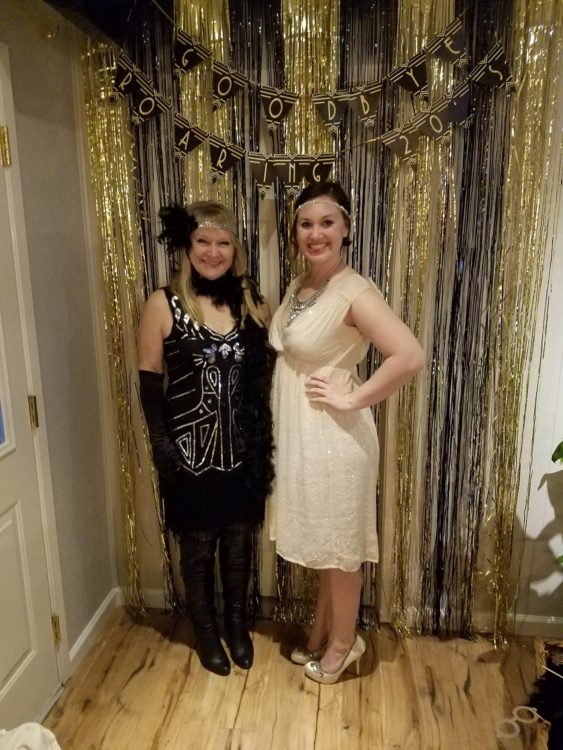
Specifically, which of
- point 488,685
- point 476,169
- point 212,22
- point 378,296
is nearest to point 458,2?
point 476,169

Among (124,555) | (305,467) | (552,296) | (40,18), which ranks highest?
(40,18)

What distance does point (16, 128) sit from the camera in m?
1.67

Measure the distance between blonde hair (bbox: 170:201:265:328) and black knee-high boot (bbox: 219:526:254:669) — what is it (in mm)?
832

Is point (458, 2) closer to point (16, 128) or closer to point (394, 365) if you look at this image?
point (394, 365)

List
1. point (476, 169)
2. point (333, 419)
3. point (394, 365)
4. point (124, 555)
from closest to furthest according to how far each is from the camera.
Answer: point (394, 365), point (333, 419), point (476, 169), point (124, 555)

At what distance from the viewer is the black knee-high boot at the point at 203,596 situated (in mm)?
2014

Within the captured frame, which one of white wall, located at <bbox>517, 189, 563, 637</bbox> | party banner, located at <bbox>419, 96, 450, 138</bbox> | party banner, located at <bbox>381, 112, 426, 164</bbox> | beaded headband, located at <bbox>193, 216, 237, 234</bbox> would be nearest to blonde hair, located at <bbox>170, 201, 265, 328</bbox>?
beaded headband, located at <bbox>193, 216, 237, 234</bbox>

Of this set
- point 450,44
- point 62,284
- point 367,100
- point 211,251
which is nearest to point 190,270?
point 211,251

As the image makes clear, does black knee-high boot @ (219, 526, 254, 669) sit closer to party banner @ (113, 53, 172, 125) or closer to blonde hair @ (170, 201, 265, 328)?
blonde hair @ (170, 201, 265, 328)

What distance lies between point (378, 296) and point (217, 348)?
1.86 ft

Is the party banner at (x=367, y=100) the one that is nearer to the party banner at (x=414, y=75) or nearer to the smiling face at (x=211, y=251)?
the party banner at (x=414, y=75)

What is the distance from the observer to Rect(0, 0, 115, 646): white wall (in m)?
1.75

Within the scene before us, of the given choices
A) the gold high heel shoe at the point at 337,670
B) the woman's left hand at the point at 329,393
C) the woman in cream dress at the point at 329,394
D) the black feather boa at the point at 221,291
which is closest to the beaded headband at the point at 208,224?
the black feather boa at the point at 221,291

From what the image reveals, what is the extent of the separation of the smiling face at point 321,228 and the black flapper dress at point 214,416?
352mm
